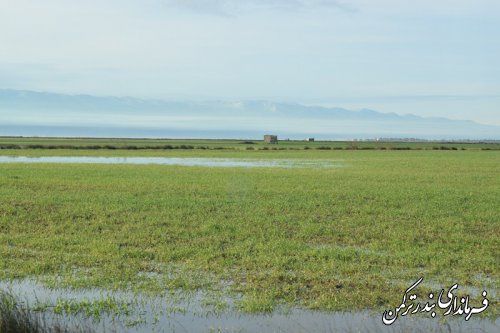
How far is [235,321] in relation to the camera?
9023 millimetres

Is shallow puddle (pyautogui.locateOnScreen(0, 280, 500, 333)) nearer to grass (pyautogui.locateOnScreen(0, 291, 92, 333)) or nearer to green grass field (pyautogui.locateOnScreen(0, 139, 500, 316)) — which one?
green grass field (pyautogui.locateOnScreen(0, 139, 500, 316))

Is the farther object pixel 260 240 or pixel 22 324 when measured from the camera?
pixel 260 240

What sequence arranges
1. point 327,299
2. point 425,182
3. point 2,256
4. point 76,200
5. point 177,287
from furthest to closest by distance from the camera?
point 425,182, point 76,200, point 2,256, point 177,287, point 327,299

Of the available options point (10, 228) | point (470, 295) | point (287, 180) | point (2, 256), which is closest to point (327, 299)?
point (470, 295)

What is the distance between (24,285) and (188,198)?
12087 mm

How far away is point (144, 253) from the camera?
13.4m

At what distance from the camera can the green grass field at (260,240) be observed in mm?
10891

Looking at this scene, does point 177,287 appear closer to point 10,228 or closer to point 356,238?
point 356,238

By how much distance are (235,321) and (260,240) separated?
5.87m

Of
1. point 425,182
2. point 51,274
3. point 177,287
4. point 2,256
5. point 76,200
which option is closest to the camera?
point 177,287

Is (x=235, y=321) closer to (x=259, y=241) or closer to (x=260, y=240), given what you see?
(x=259, y=241)

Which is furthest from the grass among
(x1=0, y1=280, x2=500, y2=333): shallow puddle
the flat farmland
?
the flat farmland

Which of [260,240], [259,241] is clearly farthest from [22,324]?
[260,240]

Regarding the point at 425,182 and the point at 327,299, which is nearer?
the point at 327,299
